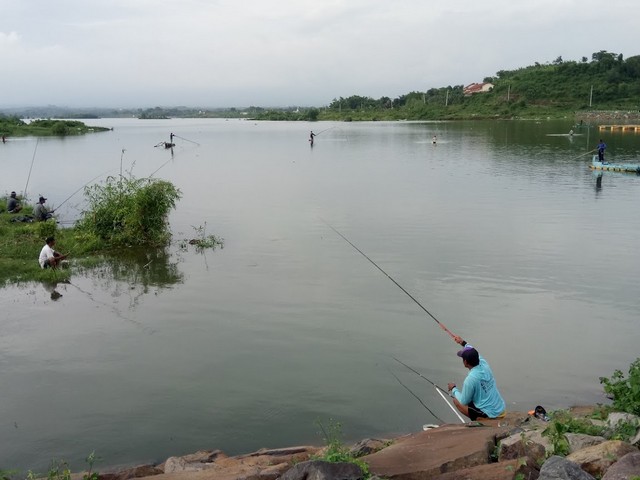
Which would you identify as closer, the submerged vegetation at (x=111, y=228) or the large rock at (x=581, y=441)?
the large rock at (x=581, y=441)

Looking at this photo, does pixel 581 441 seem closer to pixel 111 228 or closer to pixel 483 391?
pixel 483 391

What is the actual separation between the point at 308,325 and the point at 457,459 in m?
6.81

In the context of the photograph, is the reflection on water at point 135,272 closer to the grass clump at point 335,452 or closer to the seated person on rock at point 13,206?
the seated person on rock at point 13,206

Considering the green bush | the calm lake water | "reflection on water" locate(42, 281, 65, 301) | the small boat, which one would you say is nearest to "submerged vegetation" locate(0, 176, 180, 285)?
the calm lake water

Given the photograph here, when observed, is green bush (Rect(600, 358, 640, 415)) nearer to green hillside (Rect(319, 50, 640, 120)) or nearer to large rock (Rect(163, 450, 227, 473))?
large rock (Rect(163, 450, 227, 473))

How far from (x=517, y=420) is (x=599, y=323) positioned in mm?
5845

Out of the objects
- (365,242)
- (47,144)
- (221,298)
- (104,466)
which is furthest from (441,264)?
(47,144)

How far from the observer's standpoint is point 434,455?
610cm

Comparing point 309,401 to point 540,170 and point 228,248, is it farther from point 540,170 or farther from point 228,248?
point 540,170

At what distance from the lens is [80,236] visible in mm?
18234

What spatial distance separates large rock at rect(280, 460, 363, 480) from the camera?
5.04 meters

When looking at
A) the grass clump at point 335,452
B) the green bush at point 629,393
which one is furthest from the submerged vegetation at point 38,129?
the green bush at point 629,393

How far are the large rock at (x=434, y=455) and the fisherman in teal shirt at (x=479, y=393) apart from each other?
2.17 ft

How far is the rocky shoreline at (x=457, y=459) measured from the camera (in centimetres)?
502
